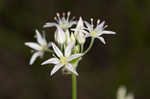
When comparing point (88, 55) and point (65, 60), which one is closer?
point (65, 60)

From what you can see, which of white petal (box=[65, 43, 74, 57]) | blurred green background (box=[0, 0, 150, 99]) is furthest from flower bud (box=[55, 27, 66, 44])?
blurred green background (box=[0, 0, 150, 99])

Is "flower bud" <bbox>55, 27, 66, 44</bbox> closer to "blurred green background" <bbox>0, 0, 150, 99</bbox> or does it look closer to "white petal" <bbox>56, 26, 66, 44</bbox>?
"white petal" <bbox>56, 26, 66, 44</bbox>

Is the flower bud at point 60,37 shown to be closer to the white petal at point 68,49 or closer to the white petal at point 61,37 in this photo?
the white petal at point 61,37

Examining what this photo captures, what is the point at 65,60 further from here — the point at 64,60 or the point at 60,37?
the point at 60,37

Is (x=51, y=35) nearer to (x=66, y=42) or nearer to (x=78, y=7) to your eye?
(x=78, y=7)

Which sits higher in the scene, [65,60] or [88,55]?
[65,60]

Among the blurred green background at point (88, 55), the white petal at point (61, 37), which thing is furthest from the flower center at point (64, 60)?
the blurred green background at point (88, 55)

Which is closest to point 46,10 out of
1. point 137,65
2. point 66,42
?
point 137,65

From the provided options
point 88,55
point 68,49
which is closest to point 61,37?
point 68,49
